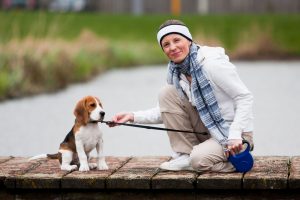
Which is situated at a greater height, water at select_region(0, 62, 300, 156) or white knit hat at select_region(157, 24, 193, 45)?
white knit hat at select_region(157, 24, 193, 45)

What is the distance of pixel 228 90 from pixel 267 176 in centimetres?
68

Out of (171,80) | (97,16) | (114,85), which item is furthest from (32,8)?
(171,80)

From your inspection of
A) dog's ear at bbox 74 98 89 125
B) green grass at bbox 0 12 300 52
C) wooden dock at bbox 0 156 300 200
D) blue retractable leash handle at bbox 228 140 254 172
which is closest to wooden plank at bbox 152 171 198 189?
wooden dock at bbox 0 156 300 200

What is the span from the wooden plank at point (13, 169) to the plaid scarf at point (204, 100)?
1.41 m

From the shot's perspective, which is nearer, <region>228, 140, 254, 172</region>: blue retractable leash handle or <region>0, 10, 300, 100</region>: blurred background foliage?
<region>228, 140, 254, 172</region>: blue retractable leash handle

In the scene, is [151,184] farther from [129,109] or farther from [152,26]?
[152,26]

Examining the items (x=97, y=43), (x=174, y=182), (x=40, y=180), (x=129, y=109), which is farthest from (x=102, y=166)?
(x=97, y=43)

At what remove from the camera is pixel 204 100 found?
7355 mm

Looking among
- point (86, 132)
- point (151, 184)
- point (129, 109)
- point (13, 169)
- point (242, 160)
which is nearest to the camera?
point (151, 184)

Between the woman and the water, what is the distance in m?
2.84

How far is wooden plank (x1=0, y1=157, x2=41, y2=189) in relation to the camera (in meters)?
7.36

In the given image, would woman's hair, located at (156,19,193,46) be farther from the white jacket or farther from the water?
the water

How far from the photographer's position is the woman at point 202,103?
286 inches

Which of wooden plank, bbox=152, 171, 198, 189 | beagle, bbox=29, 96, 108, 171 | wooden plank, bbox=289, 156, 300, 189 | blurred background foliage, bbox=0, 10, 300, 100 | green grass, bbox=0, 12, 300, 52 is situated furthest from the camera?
green grass, bbox=0, 12, 300, 52
